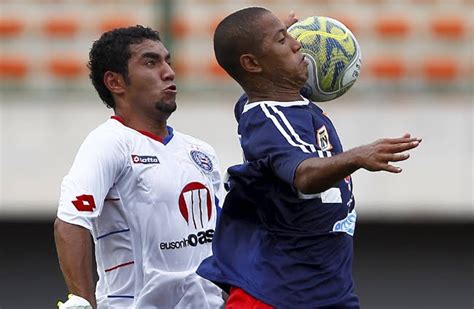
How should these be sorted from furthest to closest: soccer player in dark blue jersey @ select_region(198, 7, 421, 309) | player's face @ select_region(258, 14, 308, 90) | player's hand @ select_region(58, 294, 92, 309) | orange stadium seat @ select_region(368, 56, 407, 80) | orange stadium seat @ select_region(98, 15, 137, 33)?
orange stadium seat @ select_region(98, 15, 137, 33) → orange stadium seat @ select_region(368, 56, 407, 80) → player's hand @ select_region(58, 294, 92, 309) → player's face @ select_region(258, 14, 308, 90) → soccer player in dark blue jersey @ select_region(198, 7, 421, 309)

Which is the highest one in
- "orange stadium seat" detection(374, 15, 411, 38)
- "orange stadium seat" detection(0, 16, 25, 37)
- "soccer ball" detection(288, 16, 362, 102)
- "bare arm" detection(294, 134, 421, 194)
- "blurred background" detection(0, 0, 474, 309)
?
"soccer ball" detection(288, 16, 362, 102)

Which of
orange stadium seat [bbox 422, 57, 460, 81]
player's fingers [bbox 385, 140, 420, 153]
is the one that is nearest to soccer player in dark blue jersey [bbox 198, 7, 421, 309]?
player's fingers [bbox 385, 140, 420, 153]

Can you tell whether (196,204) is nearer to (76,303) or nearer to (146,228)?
(146,228)

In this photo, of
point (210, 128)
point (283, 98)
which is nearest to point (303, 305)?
point (283, 98)

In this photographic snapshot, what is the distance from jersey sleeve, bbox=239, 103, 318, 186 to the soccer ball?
30 cm

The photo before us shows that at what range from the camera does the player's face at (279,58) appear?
13.5ft

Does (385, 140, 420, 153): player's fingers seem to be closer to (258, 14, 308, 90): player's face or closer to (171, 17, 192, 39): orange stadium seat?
(258, 14, 308, 90): player's face

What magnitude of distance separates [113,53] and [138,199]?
63 centimetres

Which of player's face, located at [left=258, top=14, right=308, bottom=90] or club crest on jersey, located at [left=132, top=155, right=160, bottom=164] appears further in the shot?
club crest on jersey, located at [left=132, top=155, right=160, bottom=164]

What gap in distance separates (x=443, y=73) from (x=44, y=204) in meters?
3.48

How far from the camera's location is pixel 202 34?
34.7 feet

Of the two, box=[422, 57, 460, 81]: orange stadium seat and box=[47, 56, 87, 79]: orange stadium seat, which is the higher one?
box=[47, 56, 87, 79]: orange stadium seat

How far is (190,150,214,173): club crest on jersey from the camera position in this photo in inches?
191

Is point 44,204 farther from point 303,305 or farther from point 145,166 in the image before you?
point 303,305
